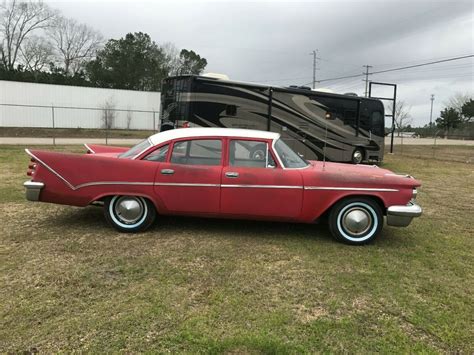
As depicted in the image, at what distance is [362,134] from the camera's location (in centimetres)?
1451

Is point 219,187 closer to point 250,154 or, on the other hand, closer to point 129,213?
point 250,154

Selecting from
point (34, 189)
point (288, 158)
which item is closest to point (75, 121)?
point (34, 189)

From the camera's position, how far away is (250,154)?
5.27 m

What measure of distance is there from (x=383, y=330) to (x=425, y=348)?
0.32 metres

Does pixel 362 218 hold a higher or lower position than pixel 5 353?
higher

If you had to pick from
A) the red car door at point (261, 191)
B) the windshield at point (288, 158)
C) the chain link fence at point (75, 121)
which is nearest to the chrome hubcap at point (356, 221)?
the red car door at point (261, 191)

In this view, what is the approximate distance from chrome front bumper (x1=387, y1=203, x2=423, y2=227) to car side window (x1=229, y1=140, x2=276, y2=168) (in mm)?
1605

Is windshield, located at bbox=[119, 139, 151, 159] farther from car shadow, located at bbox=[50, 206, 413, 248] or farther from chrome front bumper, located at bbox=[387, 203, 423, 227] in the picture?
chrome front bumper, located at bbox=[387, 203, 423, 227]

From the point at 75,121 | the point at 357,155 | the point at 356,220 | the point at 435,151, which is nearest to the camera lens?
the point at 356,220

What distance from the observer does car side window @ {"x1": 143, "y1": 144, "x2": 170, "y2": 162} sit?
5211 mm

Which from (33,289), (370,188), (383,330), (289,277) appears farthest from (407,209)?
(33,289)

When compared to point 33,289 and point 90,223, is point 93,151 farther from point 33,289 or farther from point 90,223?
point 33,289

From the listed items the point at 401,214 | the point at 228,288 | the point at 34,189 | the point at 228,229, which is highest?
the point at 34,189

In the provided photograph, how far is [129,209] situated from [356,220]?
2977 mm
